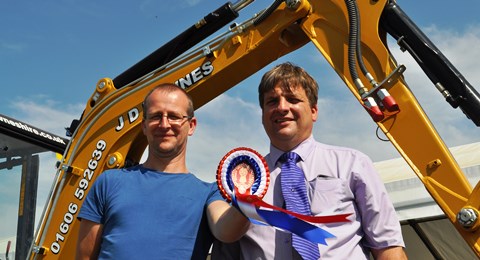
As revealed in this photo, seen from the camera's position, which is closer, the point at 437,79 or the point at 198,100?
the point at 437,79

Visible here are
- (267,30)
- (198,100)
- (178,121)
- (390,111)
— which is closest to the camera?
(178,121)

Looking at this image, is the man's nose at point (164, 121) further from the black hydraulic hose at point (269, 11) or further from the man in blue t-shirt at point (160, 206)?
→ the black hydraulic hose at point (269, 11)

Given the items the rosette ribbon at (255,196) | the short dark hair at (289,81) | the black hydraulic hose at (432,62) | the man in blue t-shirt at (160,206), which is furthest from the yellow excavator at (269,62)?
the man in blue t-shirt at (160,206)

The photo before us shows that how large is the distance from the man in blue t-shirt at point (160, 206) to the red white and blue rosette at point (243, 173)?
96mm

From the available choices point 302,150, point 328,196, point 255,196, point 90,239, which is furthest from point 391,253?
point 90,239

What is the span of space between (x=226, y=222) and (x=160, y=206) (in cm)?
30

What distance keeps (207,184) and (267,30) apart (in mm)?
1711

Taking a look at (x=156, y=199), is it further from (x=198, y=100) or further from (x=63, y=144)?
(x=63, y=144)

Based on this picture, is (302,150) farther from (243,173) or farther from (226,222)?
(226,222)

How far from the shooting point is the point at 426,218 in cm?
739

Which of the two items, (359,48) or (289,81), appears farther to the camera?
(359,48)

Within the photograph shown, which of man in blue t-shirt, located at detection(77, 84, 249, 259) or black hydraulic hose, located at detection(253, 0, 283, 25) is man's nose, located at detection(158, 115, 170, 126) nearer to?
man in blue t-shirt, located at detection(77, 84, 249, 259)

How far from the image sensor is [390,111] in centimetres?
347

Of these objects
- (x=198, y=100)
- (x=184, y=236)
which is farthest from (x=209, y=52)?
(x=184, y=236)
